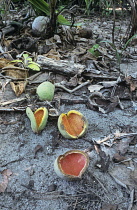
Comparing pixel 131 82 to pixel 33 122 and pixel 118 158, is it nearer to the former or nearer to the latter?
pixel 118 158

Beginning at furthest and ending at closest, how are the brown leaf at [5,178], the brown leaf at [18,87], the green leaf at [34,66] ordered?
1. the green leaf at [34,66]
2. the brown leaf at [18,87]
3. the brown leaf at [5,178]

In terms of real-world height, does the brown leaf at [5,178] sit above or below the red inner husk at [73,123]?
below

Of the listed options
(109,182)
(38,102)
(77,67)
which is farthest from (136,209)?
(77,67)

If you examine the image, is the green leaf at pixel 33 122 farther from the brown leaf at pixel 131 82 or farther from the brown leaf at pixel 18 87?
the brown leaf at pixel 131 82

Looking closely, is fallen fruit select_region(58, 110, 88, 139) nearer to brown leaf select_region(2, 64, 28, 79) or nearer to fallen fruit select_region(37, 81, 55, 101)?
fallen fruit select_region(37, 81, 55, 101)

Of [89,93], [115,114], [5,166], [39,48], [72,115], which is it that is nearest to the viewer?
[5,166]

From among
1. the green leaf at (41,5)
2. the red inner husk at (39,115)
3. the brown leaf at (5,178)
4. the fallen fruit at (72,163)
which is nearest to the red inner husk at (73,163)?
the fallen fruit at (72,163)

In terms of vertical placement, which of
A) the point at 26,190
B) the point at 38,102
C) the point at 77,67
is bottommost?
the point at 26,190

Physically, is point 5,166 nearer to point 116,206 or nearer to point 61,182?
point 61,182
